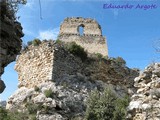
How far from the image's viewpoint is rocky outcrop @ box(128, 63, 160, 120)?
886 centimetres

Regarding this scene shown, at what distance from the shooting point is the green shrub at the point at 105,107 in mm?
13403

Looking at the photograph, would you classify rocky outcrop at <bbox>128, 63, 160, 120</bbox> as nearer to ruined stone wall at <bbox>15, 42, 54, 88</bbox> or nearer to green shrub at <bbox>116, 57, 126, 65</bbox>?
ruined stone wall at <bbox>15, 42, 54, 88</bbox>

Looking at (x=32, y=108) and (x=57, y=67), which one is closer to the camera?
(x=32, y=108)

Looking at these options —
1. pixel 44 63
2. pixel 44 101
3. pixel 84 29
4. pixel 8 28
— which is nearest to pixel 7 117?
pixel 44 101

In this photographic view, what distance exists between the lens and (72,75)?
54.4 ft

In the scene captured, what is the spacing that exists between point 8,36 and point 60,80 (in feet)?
32.2

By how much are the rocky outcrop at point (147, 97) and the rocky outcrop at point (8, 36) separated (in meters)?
4.00

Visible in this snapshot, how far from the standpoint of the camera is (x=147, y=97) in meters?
9.24

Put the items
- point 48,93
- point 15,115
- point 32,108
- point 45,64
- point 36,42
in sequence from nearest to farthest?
point 15,115 → point 32,108 → point 48,93 → point 45,64 → point 36,42

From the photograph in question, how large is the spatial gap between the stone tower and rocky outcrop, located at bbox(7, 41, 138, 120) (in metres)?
2.83

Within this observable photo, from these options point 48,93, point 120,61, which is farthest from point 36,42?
point 120,61

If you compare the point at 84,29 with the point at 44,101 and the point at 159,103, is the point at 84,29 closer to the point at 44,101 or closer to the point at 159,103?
the point at 44,101

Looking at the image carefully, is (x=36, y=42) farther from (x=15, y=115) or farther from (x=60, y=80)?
(x=15, y=115)

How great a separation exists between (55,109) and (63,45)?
4.37 meters
